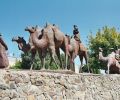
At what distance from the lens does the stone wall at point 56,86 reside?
1299cm

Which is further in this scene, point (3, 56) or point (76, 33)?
point (76, 33)

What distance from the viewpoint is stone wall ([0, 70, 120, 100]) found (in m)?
13.0

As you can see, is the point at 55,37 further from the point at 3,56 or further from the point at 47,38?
the point at 3,56


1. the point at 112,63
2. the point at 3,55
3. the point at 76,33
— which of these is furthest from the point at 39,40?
the point at 112,63

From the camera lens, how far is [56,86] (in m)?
14.3

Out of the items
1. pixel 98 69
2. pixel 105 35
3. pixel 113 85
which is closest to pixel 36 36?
pixel 113 85

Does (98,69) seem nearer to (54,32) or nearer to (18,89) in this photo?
(54,32)

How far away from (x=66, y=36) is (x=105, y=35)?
80.9 ft

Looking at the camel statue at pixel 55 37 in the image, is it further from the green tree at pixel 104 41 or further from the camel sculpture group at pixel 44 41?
the green tree at pixel 104 41

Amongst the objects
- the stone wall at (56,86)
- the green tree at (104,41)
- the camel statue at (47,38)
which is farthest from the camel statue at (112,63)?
the green tree at (104,41)

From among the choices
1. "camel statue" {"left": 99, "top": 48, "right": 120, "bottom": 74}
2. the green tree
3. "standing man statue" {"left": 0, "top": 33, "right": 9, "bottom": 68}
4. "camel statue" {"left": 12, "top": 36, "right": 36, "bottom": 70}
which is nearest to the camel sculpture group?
"camel statue" {"left": 12, "top": 36, "right": 36, "bottom": 70}

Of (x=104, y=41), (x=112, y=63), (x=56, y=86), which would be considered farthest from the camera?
(x=104, y=41)

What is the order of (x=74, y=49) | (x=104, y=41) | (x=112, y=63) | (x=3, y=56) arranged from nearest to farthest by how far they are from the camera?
(x=3, y=56) → (x=74, y=49) → (x=112, y=63) → (x=104, y=41)

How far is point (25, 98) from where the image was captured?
43.3ft
